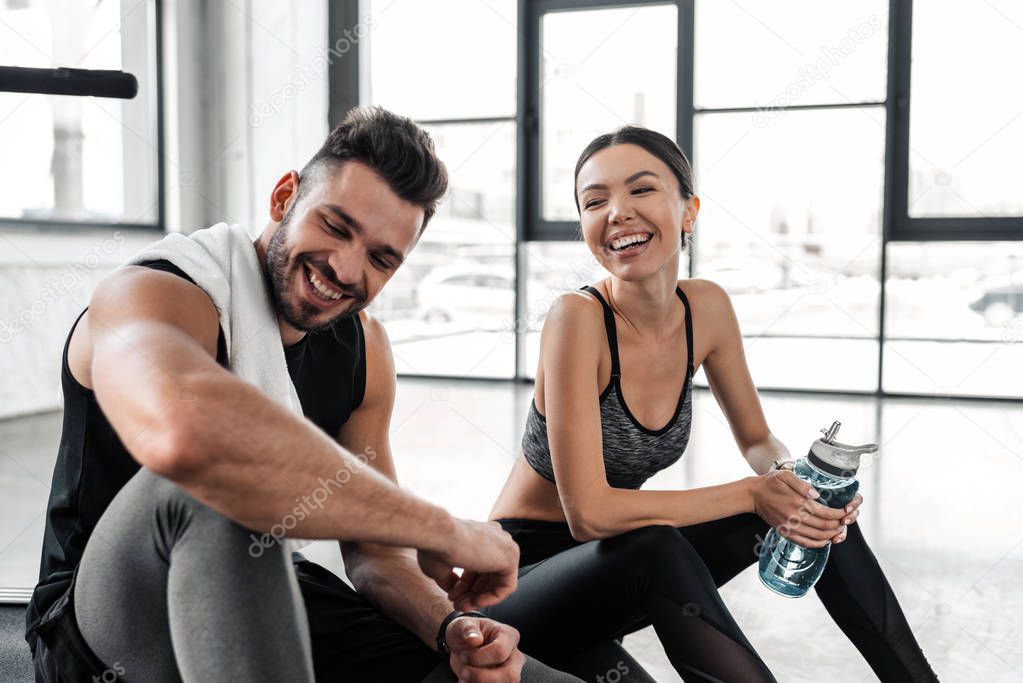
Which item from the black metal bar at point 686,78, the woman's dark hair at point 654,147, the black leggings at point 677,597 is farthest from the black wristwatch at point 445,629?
the black metal bar at point 686,78

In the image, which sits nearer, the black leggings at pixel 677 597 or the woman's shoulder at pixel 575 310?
the black leggings at pixel 677 597

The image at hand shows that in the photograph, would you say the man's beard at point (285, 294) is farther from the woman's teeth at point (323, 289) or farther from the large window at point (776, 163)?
the large window at point (776, 163)

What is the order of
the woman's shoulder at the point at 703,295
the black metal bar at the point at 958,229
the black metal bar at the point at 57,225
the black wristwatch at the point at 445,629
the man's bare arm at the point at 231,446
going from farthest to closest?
the black metal bar at the point at 958,229
the black metal bar at the point at 57,225
the woman's shoulder at the point at 703,295
the black wristwatch at the point at 445,629
the man's bare arm at the point at 231,446

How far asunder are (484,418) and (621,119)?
78.0 inches

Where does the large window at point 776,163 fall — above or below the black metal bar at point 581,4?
below

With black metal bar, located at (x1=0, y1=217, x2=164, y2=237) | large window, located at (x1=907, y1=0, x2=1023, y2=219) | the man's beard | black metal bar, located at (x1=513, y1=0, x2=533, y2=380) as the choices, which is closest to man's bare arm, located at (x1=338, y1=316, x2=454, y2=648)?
the man's beard

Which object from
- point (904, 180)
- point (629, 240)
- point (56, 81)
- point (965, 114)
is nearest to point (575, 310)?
point (629, 240)

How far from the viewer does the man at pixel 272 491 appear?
0.69 meters

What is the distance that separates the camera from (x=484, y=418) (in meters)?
3.98

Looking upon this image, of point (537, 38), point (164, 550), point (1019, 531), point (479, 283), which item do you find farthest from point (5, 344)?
point (1019, 531)

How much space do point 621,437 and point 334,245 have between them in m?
0.49

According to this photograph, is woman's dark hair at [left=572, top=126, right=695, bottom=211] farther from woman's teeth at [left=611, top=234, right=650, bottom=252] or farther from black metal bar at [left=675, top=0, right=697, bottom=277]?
black metal bar at [left=675, top=0, right=697, bottom=277]

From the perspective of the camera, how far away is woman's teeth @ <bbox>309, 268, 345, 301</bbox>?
1.01 metres

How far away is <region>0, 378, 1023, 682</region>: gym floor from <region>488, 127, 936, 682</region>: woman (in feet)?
1.29
